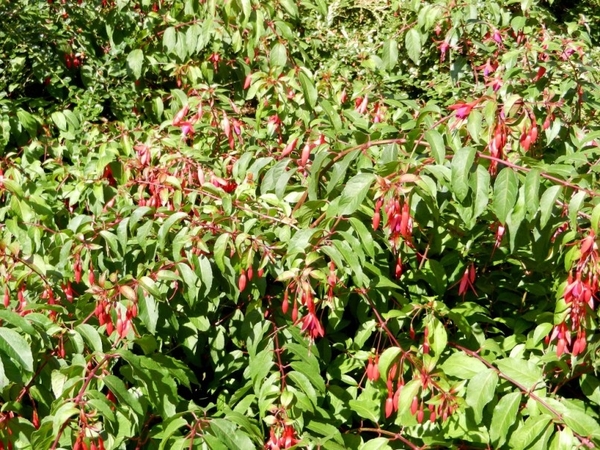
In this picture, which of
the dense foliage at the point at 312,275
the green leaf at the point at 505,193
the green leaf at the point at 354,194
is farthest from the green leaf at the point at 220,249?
the green leaf at the point at 505,193

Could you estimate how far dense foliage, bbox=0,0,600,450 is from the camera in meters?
1.86

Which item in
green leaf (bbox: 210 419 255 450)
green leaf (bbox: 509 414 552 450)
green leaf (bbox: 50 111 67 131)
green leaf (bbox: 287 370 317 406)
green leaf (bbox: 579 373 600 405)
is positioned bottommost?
green leaf (bbox: 579 373 600 405)

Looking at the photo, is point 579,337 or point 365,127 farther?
point 365,127

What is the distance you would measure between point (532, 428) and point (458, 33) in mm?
1878

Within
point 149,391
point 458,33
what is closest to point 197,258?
point 149,391

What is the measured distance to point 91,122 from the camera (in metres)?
3.83

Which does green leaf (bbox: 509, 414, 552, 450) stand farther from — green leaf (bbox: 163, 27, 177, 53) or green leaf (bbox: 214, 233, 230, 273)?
green leaf (bbox: 163, 27, 177, 53)

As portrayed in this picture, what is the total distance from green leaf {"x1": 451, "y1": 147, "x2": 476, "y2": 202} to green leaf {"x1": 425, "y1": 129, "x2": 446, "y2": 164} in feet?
0.30

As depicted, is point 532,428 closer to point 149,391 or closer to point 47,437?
point 149,391

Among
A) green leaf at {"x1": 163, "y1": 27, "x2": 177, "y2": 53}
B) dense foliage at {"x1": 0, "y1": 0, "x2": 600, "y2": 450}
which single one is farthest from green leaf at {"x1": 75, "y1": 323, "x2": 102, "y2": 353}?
green leaf at {"x1": 163, "y1": 27, "x2": 177, "y2": 53}

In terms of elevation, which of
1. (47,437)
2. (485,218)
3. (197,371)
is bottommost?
(197,371)

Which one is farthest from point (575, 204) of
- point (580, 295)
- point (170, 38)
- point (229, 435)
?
point (170, 38)

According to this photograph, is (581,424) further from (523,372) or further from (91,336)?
(91,336)

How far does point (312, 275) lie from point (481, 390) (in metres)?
0.54
